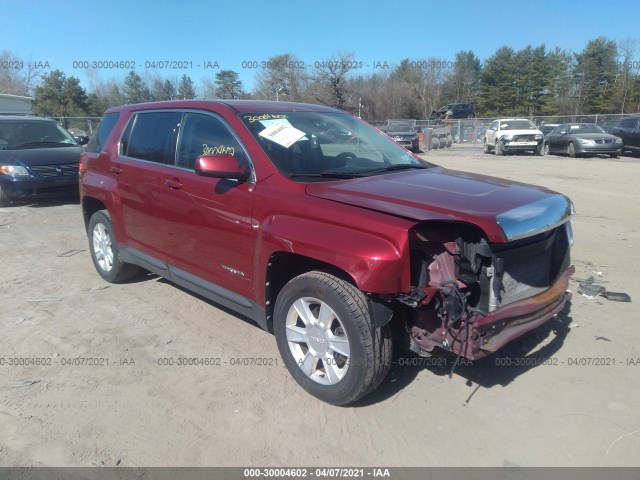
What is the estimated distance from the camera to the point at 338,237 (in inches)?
112

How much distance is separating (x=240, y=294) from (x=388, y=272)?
142 cm

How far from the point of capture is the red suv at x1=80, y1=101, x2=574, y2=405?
277 cm

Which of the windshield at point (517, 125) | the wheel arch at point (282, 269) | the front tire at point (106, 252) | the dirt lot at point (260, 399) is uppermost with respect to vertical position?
the windshield at point (517, 125)

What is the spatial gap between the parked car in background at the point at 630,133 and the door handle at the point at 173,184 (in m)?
22.3

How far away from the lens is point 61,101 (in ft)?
116

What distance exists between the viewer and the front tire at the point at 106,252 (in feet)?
17.1

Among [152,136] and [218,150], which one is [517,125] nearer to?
[152,136]

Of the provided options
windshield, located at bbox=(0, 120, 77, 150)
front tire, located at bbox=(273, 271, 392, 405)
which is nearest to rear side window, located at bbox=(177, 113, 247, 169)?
front tire, located at bbox=(273, 271, 392, 405)

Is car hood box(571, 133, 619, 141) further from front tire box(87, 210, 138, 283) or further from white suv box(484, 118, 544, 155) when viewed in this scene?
front tire box(87, 210, 138, 283)

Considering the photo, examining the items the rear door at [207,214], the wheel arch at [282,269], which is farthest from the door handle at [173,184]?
the wheel arch at [282,269]

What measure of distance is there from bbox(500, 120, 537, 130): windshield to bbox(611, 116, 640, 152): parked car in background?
3657 mm

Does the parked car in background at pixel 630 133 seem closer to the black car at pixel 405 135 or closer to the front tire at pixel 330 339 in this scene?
the black car at pixel 405 135

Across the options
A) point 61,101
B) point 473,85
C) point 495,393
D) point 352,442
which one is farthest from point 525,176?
point 473,85

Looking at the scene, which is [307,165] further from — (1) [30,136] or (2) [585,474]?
(1) [30,136]
